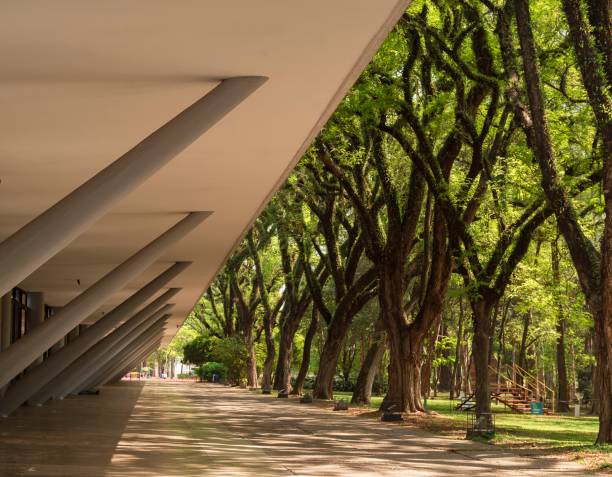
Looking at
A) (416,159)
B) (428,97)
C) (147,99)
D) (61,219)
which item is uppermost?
(428,97)

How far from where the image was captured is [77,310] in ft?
61.5

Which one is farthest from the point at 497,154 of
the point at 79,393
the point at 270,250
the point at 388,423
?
the point at 270,250

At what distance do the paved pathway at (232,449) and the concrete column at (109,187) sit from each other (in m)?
3.25

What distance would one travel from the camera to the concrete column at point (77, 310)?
17.4 m

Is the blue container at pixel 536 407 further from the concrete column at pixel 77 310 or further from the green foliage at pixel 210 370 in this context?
the green foliage at pixel 210 370

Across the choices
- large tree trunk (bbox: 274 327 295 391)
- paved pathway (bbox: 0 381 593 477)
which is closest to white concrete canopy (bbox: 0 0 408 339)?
paved pathway (bbox: 0 381 593 477)

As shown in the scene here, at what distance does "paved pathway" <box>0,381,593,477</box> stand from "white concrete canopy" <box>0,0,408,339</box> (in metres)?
4.41

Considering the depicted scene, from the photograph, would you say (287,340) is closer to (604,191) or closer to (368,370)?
(368,370)

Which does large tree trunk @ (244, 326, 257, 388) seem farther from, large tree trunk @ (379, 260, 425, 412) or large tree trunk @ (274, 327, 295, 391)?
large tree trunk @ (379, 260, 425, 412)

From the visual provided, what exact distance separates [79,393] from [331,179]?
16598 millimetres

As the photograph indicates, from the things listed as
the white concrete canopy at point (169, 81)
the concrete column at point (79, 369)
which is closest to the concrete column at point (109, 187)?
the white concrete canopy at point (169, 81)

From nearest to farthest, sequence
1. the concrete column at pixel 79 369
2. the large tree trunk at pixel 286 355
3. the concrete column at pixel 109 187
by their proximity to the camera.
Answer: the concrete column at pixel 109 187 < the concrete column at pixel 79 369 < the large tree trunk at pixel 286 355

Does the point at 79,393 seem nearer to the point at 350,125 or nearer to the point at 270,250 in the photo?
the point at 270,250

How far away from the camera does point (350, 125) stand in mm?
25781
